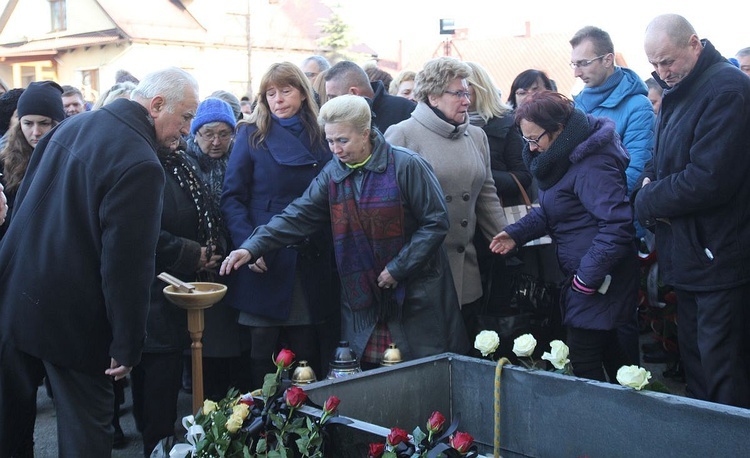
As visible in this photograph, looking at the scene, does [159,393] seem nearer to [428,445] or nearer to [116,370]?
[116,370]

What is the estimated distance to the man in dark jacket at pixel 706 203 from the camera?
Answer: 11.8 ft

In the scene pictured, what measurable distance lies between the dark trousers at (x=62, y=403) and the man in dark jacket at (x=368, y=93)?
263cm

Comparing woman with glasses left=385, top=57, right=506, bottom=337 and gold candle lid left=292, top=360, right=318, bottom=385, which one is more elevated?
woman with glasses left=385, top=57, right=506, bottom=337

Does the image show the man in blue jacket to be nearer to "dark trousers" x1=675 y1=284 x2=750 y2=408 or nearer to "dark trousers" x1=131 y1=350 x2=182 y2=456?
"dark trousers" x1=675 y1=284 x2=750 y2=408

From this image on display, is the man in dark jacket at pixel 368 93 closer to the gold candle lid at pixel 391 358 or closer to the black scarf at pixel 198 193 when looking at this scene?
the black scarf at pixel 198 193

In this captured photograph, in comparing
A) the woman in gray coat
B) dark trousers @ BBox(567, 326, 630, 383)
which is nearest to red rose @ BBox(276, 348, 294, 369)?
the woman in gray coat

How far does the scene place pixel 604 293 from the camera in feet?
12.9

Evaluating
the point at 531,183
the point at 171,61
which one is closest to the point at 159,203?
the point at 531,183

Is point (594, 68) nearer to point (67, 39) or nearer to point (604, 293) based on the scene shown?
point (604, 293)

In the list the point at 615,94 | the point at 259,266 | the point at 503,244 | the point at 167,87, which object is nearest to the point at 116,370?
the point at 167,87

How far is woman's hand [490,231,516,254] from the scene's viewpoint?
437 cm

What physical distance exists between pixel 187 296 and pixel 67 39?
30.0 metres

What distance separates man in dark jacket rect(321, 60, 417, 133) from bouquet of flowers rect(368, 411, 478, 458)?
3170mm

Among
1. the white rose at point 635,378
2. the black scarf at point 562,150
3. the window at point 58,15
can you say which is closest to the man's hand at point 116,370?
the white rose at point 635,378
